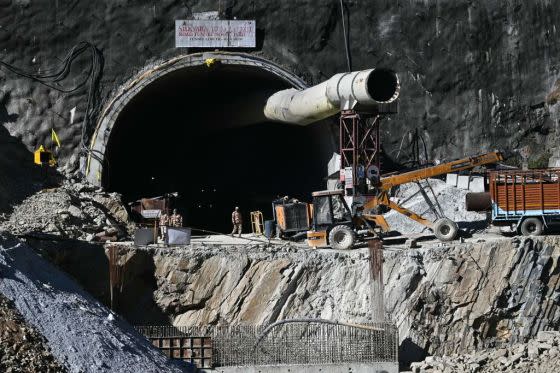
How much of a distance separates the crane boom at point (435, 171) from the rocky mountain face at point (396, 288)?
2.66 metres

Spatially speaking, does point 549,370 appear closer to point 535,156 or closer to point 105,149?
point 535,156

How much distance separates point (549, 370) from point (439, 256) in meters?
4.53

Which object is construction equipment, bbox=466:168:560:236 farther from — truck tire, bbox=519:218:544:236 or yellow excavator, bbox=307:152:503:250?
yellow excavator, bbox=307:152:503:250

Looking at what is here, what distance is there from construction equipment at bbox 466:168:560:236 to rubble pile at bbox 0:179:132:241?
1051 cm

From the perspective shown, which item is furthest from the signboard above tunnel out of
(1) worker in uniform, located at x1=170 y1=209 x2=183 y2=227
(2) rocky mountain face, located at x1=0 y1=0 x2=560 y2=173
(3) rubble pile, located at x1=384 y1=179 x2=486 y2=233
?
(3) rubble pile, located at x1=384 y1=179 x2=486 y2=233

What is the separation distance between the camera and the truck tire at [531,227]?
31094 mm

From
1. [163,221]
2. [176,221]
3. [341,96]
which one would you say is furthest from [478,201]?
[163,221]

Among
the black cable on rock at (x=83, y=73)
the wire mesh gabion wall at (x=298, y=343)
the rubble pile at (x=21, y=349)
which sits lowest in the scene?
the wire mesh gabion wall at (x=298, y=343)

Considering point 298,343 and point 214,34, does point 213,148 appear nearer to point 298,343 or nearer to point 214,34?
point 214,34

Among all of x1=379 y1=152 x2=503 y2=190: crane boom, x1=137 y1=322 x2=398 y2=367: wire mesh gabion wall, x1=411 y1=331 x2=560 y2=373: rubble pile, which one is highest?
x1=379 y1=152 x2=503 y2=190: crane boom

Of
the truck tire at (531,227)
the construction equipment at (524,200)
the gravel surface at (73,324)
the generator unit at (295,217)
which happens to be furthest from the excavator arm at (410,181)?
the gravel surface at (73,324)

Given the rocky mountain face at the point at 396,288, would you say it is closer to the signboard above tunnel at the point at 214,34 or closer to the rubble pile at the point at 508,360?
the rubble pile at the point at 508,360

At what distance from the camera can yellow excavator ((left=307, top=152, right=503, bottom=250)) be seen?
102 ft

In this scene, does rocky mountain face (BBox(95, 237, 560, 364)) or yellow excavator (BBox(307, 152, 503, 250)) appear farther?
yellow excavator (BBox(307, 152, 503, 250))
